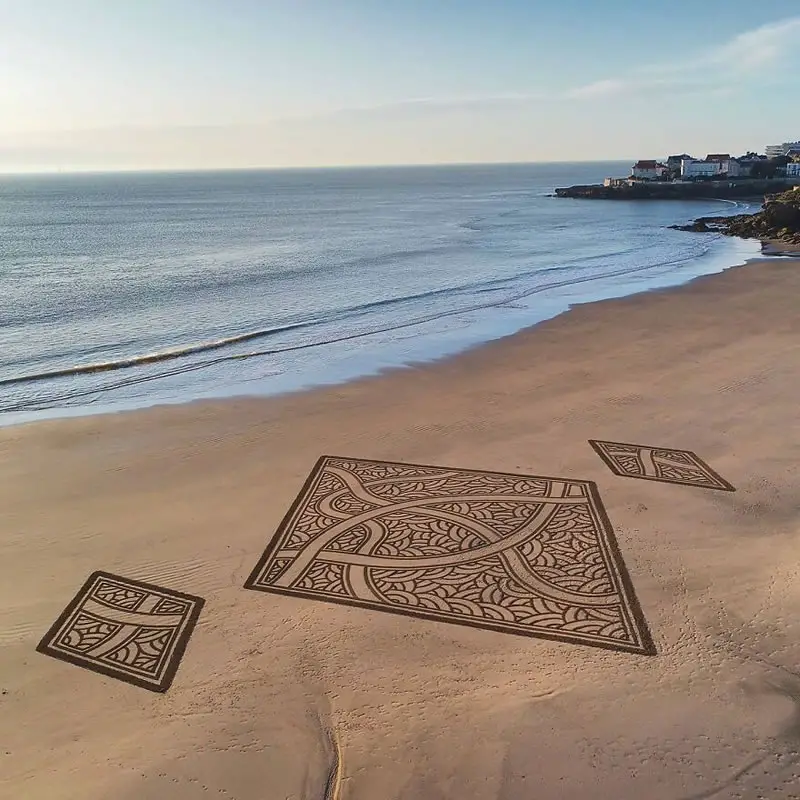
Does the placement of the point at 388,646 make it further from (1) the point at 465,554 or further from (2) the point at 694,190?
(2) the point at 694,190

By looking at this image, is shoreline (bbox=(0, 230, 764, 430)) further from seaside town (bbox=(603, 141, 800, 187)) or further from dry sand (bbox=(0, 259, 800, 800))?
seaside town (bbox=(603, 141, 800, 187))

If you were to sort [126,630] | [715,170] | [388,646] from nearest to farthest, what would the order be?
[388,646] → [126,630] → [715,170]

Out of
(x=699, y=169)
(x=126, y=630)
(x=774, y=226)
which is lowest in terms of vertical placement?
(x=126, y=630)

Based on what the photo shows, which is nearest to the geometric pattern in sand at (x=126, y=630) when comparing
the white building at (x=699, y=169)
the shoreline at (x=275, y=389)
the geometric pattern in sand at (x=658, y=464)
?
the geometric pattern in sand at (x=658, y=464)

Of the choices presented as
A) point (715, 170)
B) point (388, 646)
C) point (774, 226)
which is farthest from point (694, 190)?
point (388, 646)

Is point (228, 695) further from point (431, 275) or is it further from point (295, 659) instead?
point (431, 275)

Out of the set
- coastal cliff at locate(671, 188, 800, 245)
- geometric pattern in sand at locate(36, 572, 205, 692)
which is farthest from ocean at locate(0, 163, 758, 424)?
geometric pattern in sand at locate(36, 572, 205, 692)

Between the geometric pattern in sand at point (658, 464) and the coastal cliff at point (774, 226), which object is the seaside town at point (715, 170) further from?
the geometric pattern in sand at point (658, 464)
